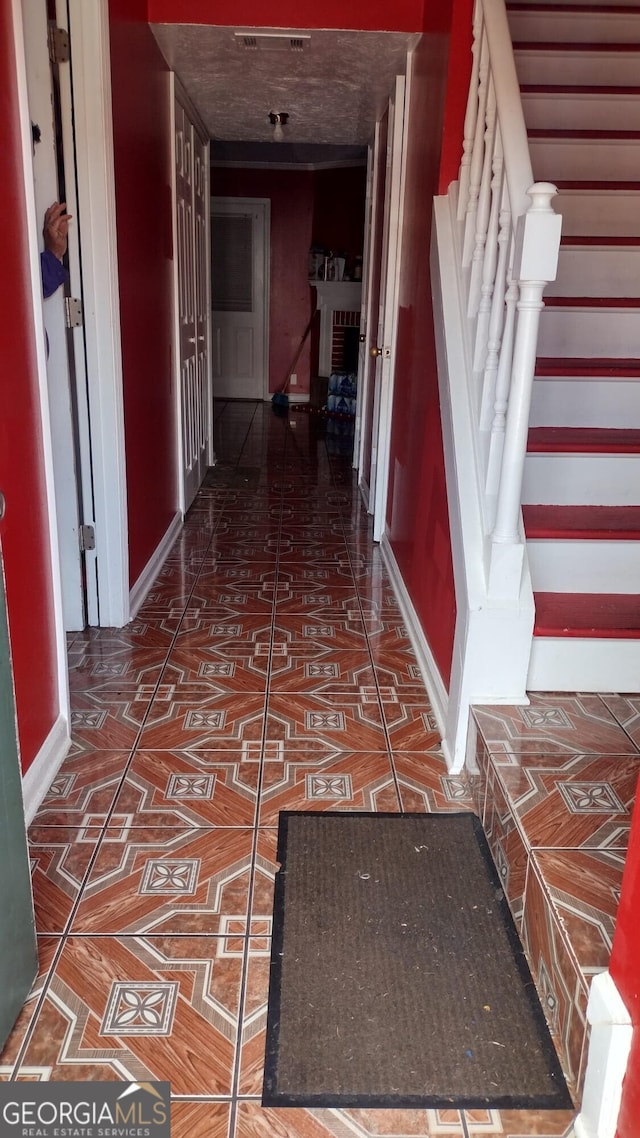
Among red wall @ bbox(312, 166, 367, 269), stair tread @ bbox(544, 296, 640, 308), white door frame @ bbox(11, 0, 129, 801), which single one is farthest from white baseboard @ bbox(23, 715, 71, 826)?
red wall @ bbox(312, 166, 367, 269)

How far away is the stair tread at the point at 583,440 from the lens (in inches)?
95.2

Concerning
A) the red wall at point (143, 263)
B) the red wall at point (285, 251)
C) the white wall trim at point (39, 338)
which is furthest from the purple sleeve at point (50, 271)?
the red wall at point (285, 251)

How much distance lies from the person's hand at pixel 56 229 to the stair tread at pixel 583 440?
1.59 meters

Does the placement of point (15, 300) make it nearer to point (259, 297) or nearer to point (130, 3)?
point (130, 3)

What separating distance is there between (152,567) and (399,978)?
96.8 inches

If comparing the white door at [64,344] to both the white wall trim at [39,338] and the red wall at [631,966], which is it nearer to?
the white wall trim at [39,338]

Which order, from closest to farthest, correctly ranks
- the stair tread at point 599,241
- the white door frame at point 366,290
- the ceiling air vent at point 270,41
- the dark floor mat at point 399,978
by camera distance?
the dark floor mat at point 399,978, the stair tread at point 599,241, the ceiling air vent at point 270,41, the white door frame at point 366,290

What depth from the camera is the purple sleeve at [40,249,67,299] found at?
8.64 ft

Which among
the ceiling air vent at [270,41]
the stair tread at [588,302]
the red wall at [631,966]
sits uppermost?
the ceiling air vent at [270,41]

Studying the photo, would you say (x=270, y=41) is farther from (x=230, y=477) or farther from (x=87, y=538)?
(x=230, y=477)

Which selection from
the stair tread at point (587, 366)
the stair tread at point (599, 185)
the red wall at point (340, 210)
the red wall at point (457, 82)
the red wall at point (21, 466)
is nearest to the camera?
the red wall at point (21, 466)

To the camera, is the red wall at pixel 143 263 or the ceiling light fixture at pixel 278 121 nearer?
the red wall at pixel 143 263

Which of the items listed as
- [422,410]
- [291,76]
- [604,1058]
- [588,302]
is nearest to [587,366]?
[588,302]

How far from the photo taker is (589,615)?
2.22 m
